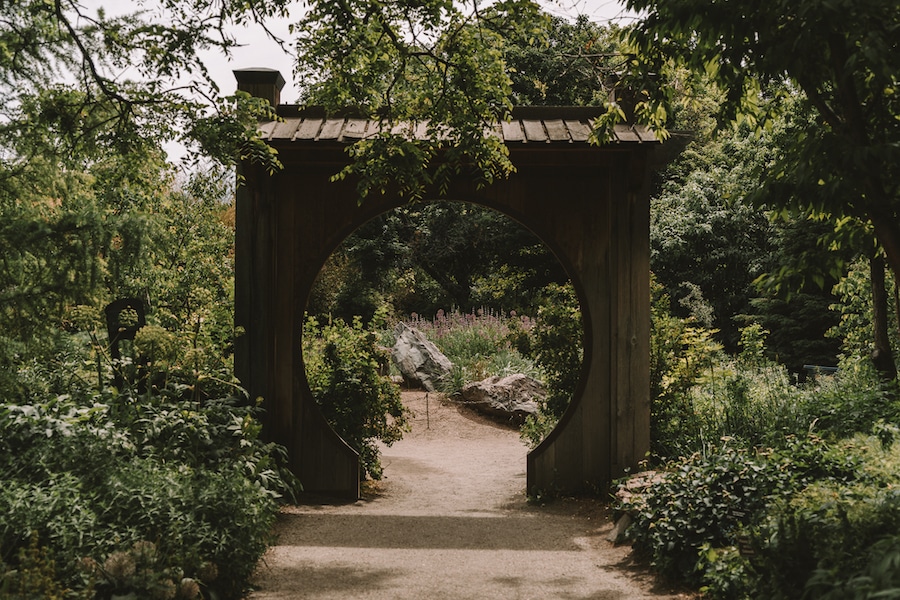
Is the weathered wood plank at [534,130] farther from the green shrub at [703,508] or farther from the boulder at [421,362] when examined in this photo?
the boulder at [421,362]

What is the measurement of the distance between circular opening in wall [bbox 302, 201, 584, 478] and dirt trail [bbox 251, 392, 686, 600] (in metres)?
0.81

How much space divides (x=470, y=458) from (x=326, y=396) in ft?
10.1

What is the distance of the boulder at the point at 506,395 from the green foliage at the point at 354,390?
4411 mm

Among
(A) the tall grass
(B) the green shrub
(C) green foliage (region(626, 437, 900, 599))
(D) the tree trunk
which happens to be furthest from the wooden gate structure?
(A) the tall grass

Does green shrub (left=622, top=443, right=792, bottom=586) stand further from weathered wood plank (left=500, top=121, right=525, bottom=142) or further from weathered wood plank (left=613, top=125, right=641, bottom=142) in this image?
weathered wood plank (left=500, top=121, right=525, bottom=142)

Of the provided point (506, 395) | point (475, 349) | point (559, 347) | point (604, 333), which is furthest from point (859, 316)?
point (475, 349)

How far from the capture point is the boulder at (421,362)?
13563 mm

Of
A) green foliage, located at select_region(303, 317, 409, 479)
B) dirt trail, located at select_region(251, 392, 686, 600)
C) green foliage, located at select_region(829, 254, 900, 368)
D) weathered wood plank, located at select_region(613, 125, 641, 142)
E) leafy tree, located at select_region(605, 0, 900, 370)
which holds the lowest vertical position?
dirt trail, located at select_region(251, 392, 686, 600)

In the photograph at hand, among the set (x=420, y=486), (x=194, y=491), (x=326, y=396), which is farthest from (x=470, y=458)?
(x=194, y=491)

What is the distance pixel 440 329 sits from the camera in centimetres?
1562

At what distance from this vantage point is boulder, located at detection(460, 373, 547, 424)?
11.9 metres

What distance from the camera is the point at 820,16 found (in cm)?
296

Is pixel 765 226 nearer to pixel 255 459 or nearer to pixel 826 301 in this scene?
pixel 826 301

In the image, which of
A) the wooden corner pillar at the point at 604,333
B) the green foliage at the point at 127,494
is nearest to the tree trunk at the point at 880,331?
the wooden corner pillar at the point at 604,333
